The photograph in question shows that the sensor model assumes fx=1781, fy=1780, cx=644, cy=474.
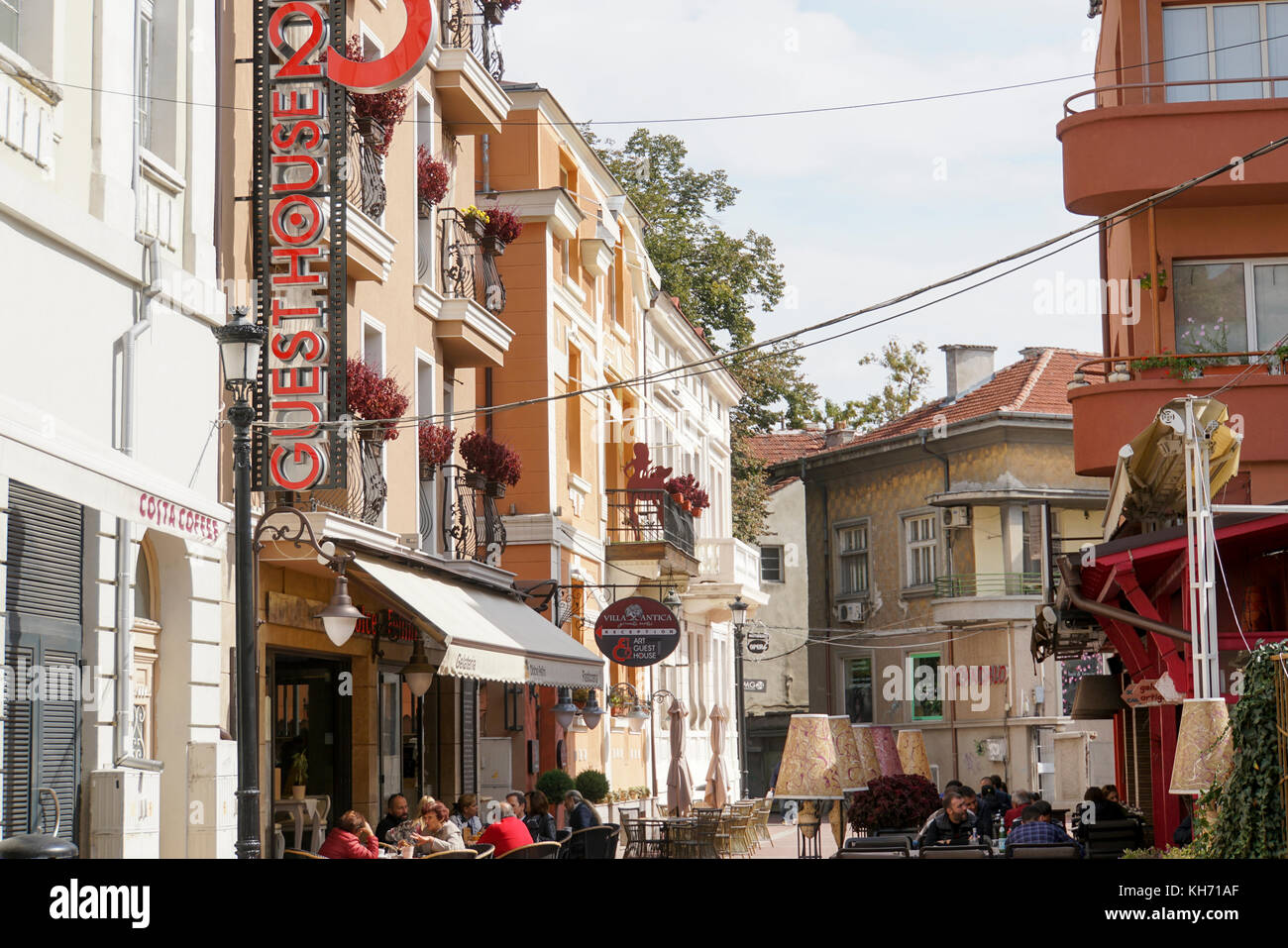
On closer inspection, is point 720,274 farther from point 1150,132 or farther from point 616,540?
point 1150,132

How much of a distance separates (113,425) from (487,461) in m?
9.71

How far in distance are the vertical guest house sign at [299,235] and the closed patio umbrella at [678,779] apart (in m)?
14.9

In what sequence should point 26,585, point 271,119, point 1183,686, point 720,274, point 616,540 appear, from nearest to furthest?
point 26,585
point 1183,686
point 271,119
point 616,540
point 720,274

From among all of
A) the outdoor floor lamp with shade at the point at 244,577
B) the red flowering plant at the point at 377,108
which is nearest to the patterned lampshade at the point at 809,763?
the red flowering plant at the point at 377,108

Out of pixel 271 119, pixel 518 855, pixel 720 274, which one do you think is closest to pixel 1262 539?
pixel 518 855

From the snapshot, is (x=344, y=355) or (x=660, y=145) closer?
(x=344, y=355)

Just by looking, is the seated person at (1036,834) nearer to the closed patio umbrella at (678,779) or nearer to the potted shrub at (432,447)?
the potted shrub at (432,447)

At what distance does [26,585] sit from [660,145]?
3731 cm

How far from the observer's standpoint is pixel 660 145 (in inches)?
1896

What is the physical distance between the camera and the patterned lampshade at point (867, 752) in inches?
916

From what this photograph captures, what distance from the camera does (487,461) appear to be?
23.2 meters

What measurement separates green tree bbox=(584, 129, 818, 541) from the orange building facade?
84.4 ft

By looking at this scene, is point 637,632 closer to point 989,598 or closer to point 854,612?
point 989,598

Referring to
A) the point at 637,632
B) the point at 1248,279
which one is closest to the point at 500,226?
the point at 637,632
